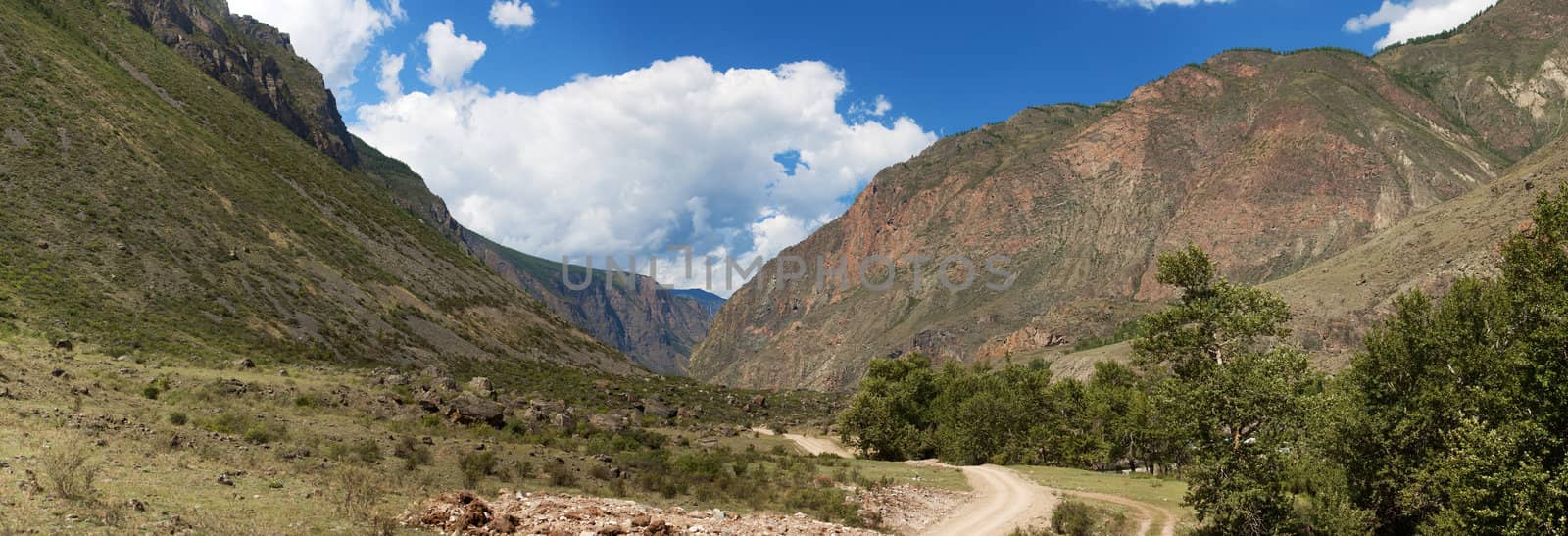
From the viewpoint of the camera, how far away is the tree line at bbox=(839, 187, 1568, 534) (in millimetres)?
16641

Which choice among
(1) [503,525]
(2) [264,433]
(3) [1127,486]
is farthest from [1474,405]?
(2) [264,433]

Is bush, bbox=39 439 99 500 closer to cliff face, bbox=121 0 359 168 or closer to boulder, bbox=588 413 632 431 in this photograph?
boulder, bbox=588 413 632 431

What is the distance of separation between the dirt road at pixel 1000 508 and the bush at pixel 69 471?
21570 mm

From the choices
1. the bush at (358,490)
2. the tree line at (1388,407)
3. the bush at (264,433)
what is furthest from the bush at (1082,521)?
the bush at (264,433)

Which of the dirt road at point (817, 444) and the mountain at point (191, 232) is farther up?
the mountain at point (191, 232)

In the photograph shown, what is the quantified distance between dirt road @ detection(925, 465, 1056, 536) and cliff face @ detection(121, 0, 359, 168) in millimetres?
139371

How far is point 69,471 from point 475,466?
1003 cm

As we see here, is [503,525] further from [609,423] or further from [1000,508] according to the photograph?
[609,423]

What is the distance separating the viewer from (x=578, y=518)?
17.1m

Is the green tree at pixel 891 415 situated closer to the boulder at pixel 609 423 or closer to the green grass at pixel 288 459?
the green grass at pixel 288 459

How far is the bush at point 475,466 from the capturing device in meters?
20.9

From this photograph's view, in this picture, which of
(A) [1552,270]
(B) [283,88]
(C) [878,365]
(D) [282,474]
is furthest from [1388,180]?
(B) [283,88]

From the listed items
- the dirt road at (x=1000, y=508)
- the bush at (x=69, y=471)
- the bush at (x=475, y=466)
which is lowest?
the dirt road at (x=1000, y=508)

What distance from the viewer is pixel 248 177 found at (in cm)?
8238
